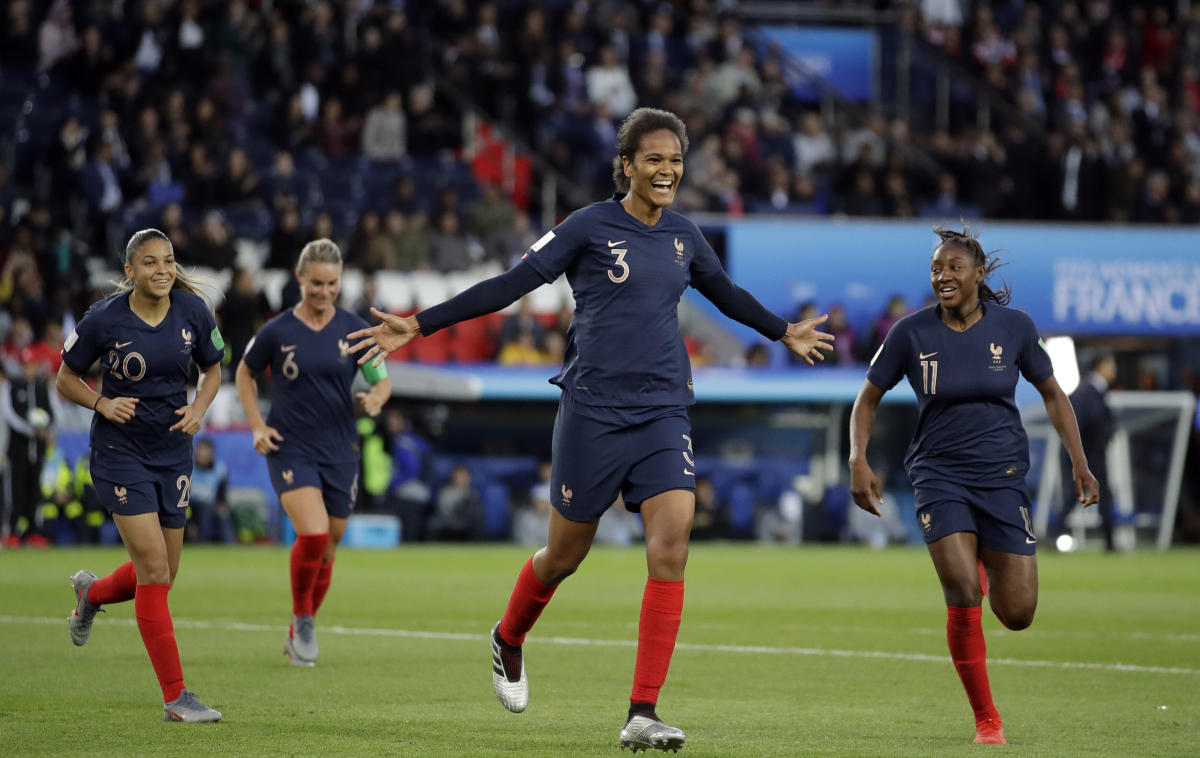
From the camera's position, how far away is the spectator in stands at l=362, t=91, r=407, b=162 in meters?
26.2

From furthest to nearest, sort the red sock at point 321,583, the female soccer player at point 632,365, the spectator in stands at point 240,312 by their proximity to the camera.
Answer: the spectator in stands at point 240,312 < the red sock at point 321,583 < the female soccer player at point 632,365

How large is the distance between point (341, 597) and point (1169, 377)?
16304mm

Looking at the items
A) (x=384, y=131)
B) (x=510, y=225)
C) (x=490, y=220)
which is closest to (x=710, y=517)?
(x=510, y=225)

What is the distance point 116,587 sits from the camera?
29.7ft

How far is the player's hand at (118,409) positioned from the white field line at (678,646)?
4080 millimetres

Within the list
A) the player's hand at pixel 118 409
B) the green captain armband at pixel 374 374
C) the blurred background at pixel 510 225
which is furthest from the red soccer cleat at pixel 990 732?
the blurred background at pixel 510 225

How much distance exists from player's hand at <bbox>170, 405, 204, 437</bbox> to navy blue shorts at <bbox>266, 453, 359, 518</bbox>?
212 centimetres

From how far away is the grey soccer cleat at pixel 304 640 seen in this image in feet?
33.0

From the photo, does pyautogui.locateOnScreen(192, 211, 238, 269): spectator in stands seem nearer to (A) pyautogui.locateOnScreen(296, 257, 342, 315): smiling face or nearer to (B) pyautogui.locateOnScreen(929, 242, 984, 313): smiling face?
(A) pyautogui.locateOnScreen(296, 257, 342, 315): smiling face

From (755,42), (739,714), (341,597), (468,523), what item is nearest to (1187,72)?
(755,42)

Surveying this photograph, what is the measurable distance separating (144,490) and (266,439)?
7.03 ft

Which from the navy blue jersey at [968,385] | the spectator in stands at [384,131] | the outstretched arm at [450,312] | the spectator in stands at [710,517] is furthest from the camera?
the spectator in stands at [384,131]

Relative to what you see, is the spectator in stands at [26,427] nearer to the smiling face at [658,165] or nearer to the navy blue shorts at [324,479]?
the navy blue shorts at [324,479]

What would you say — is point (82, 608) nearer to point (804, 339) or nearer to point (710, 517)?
point (804, 339)
